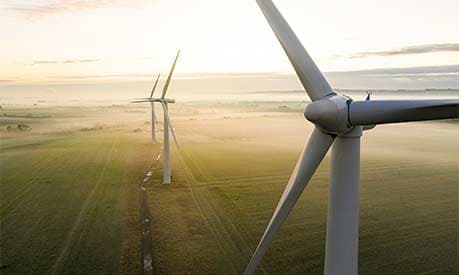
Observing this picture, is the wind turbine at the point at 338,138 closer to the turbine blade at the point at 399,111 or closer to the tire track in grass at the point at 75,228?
the turbine blade at the point at 399,111

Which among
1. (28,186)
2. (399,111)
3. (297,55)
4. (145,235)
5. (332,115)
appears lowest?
(145,235)

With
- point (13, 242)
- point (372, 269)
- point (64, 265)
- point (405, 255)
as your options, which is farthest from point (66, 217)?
point (405, 255)

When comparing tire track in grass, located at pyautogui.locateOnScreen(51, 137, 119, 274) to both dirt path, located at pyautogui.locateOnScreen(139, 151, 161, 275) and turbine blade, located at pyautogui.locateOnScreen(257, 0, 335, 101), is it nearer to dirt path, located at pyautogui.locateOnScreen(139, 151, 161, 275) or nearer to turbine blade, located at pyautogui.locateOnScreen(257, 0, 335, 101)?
dirt path, located at pyautogui.locateOnScreen(139, 151, 161, 275)

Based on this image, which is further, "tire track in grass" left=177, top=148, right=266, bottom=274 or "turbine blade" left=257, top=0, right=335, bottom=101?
"tire track in grass" left=177, top=148, right=266, bottom=274

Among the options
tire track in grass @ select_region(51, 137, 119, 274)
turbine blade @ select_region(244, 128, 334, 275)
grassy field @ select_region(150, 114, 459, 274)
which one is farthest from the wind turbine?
tire track in grass @ select_region(51, 137, 119, 274)

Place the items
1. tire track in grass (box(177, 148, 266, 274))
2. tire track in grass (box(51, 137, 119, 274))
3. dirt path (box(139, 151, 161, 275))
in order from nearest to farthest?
1. dirt path (box(139, 151, 161, 275))
2. tire track in grass (box(51, 137, 119, 274))
3. tire track in grass (box(177, 148, 266, 274))

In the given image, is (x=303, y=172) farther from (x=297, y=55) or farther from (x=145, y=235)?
(x=145, y=235)

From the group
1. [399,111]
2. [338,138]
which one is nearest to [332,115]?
[338,138]
